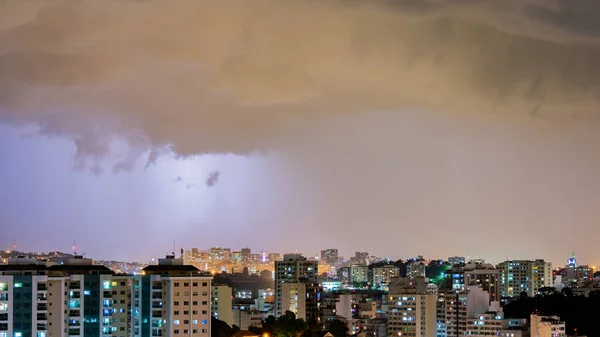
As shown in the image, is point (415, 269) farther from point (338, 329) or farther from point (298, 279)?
point (338, 329)

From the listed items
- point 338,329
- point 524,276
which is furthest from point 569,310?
point 524,276

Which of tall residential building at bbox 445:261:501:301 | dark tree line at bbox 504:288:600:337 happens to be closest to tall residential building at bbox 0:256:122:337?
dark tree line at bbox 504:288:600:337

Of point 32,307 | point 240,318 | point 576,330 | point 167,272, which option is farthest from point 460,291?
point 32,307

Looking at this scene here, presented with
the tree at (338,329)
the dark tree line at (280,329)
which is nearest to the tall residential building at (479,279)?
the tree at (338,329)

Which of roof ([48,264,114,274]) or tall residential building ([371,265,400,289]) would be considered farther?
tall residential building ([371,265,400,289])

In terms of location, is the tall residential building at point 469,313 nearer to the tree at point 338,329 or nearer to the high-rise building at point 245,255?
the tree at point 338,329

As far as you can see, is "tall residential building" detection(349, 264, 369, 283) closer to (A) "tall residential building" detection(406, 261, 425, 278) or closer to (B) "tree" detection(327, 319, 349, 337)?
(A) "tall residential building" detection(406, 261, 425, 278)
